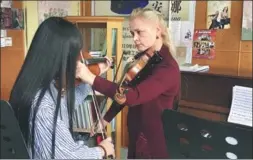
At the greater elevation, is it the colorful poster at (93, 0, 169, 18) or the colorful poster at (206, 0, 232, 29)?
the colorful poster at (93, 0, 169, 18)

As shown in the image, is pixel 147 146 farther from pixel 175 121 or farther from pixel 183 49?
pixel 183 49

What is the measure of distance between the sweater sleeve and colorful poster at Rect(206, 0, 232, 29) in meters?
1.21

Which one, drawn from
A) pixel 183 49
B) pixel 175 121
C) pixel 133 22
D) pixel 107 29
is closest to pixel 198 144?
pixel 175 121

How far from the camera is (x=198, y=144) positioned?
38.9 inches

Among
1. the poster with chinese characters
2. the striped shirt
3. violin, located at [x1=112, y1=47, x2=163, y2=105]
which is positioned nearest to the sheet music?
the poster with chinese characters

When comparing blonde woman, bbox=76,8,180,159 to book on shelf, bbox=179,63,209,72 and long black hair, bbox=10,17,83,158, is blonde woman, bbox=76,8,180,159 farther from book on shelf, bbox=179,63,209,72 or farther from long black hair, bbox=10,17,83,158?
book on shelf, bbox=179,63,209,72

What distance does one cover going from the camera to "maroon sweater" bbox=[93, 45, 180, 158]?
4.84ft

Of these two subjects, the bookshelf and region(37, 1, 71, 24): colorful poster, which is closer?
the bookshelf

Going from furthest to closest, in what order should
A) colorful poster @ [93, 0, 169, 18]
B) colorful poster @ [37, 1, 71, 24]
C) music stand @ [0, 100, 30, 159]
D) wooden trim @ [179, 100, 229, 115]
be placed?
colorful poster @ [37, 1, 71, 24] < colorful poster @ [93, 0, 169, 18] < wooden trim @ [179, 100, 229, 115] < music stand @ [0, 100, 30, 159]

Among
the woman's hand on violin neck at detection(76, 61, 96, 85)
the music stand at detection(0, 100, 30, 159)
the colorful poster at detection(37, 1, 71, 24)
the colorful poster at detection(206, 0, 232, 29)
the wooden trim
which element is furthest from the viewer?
the colorful poster at detection(37, 1, 71, 24)

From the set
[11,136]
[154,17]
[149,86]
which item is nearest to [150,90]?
[149,86]

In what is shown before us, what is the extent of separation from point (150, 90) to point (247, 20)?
4.38ft

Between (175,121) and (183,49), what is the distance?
195 centimetres

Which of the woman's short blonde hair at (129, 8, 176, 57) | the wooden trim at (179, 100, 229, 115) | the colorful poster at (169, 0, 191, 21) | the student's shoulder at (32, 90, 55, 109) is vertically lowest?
the wooden trim at (179, 100, 229, 115)
